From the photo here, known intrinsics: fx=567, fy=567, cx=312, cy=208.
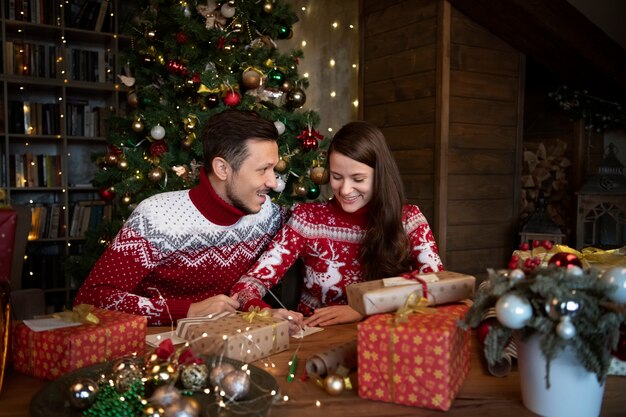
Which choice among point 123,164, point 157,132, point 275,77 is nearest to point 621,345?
point 275,77

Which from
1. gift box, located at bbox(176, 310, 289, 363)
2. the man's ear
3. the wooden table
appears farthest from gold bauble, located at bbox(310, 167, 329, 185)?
the wooden table

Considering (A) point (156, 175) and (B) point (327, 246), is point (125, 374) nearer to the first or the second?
(B) point (327, 246)

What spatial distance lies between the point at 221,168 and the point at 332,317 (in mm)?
673

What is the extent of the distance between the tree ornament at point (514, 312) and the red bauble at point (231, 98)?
7.38 ft

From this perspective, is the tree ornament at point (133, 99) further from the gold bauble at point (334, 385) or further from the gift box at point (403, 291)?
the gold bauble at point (334, 385)

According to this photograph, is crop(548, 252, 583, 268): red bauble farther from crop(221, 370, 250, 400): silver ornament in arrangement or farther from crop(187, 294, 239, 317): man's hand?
crop(187, 294, 239, 317): man's hand

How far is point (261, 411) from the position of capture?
2.87ft

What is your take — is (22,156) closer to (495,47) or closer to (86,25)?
(86,25)

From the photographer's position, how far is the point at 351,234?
1994mm

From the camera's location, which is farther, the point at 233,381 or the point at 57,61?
→ the point at 57,61

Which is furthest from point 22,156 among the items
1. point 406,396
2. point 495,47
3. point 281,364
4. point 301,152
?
point 406,396

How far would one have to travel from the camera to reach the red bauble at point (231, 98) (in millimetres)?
2895

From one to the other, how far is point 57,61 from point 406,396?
4.52m

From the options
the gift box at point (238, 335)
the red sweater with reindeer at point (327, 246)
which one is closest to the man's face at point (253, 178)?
the red sweater with reindeer at point (327, 246)
